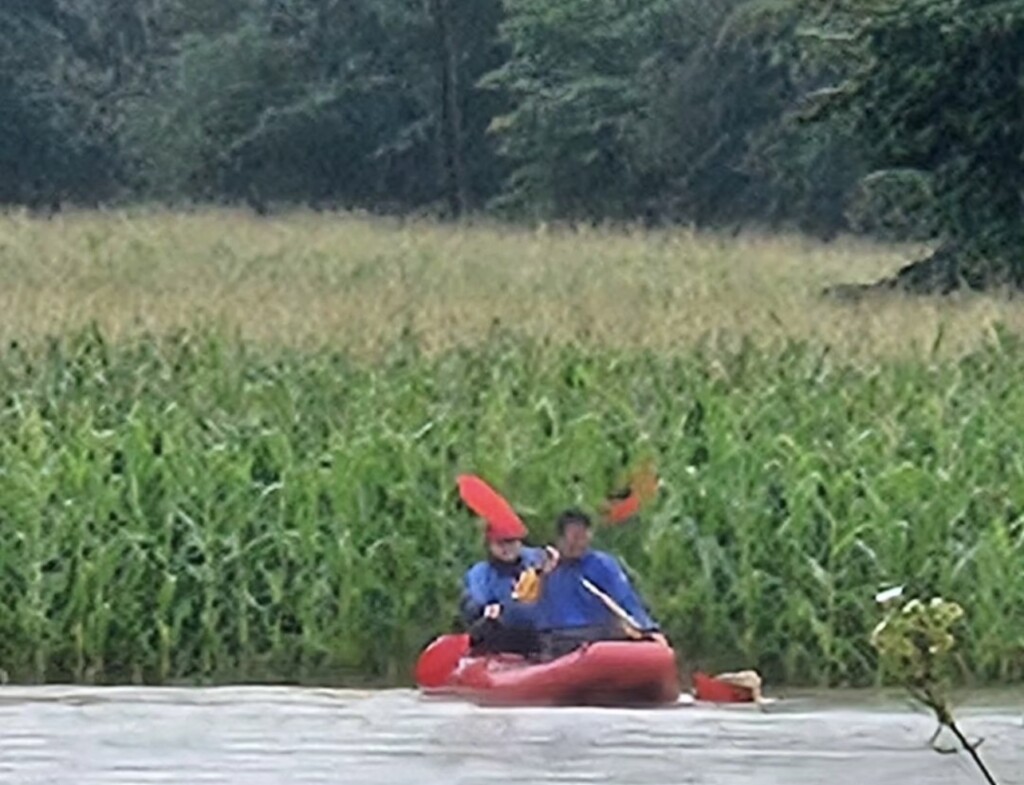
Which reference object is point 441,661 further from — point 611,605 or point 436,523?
point 436,523

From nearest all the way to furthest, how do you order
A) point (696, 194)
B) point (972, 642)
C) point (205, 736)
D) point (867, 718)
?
point (205, 736) < point (867, 718) < point (972, 642) < point (696, 194)

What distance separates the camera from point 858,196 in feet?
115

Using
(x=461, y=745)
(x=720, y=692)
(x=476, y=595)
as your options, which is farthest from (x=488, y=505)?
(x=461, y=745)

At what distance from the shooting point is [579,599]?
6.90 meters

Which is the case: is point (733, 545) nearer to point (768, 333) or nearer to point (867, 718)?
point (867, 718)

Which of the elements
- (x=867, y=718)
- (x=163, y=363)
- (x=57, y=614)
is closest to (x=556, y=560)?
(x=867, y=718)

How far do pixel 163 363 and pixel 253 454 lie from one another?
203 centimetres

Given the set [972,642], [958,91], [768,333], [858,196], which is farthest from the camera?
[858,196]

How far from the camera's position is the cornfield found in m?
7.73

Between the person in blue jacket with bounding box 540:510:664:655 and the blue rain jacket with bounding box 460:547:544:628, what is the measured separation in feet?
0.16

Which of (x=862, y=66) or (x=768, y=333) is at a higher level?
(x=862, y=66)

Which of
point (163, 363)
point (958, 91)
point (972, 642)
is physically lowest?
point (972, 642)

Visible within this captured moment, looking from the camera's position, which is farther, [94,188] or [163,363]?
[94,188]

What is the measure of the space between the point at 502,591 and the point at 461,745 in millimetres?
1713
